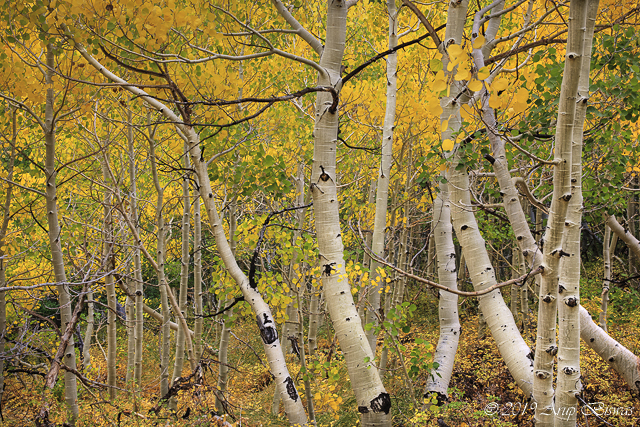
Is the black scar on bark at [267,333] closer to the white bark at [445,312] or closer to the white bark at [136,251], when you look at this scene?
the white bark at [445,312]

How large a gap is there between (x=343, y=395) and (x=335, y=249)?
583cm

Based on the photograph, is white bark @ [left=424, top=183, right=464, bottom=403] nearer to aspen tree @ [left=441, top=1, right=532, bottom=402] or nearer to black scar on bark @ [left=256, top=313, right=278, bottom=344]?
aspen tree @ [left=441, top=1, right=532, bottom=402]

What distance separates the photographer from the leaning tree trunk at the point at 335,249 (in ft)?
8.02

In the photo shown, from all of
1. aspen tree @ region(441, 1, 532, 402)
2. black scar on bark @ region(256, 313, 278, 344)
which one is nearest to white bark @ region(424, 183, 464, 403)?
aspen tree @ region(441, 1, 532, 402)

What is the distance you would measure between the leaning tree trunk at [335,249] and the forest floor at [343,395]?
108 cm

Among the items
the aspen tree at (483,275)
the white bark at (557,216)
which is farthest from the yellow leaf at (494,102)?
the aspen tree at (483,275)

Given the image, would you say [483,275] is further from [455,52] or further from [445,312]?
[455,52]

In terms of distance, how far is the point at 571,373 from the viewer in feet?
5.92

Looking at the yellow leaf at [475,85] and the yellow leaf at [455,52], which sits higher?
the yellow leaf at [455,52]

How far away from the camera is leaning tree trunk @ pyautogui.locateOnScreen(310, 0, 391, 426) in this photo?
2.44 metres

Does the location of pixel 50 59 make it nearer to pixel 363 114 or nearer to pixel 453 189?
pixel 453 189

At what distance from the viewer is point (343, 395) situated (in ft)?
24.4

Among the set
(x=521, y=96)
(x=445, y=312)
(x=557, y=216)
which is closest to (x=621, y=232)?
(x=445, y=312)

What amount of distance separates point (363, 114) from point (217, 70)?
359 cm
